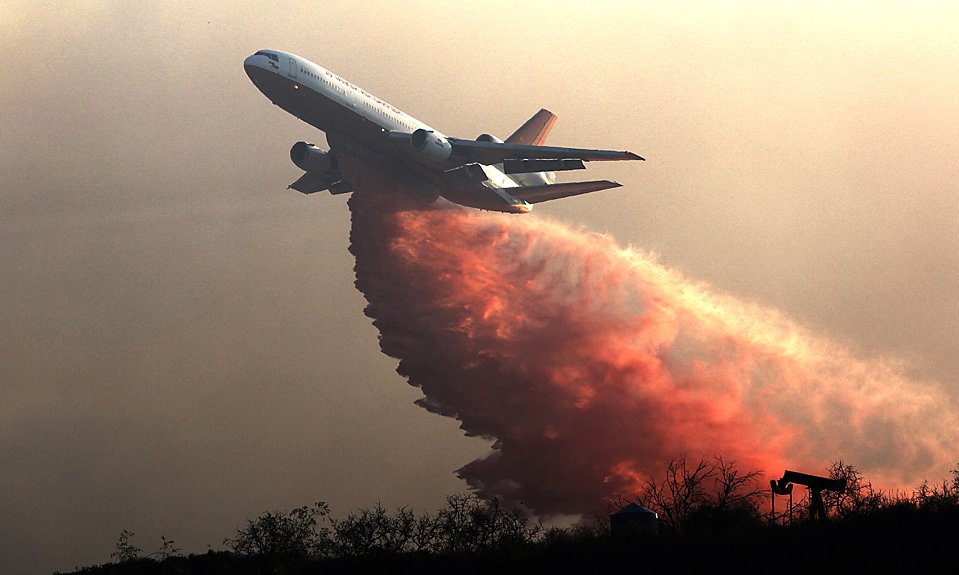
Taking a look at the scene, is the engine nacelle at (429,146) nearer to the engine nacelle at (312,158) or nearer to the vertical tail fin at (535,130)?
the engine nacelle at (312,158)

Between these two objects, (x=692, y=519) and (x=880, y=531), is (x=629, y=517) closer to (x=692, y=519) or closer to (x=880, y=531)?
(x=692, y=519)

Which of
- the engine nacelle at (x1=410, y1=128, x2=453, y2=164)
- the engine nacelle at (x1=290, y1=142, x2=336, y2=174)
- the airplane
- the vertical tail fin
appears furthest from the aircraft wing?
the vertical tail fin

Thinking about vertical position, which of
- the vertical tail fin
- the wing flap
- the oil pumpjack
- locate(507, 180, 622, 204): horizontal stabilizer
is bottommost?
the oil pumpjack

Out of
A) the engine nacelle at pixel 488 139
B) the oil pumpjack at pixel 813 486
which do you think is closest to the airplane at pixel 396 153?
the engine nacelle at pixel 488 139

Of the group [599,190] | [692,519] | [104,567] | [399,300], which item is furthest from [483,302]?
[104,567]

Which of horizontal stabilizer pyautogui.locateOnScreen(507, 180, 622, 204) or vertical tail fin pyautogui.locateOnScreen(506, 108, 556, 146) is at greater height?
vertical tail fin pyautogui.locateOnScreen(506, 108, 556, 146)

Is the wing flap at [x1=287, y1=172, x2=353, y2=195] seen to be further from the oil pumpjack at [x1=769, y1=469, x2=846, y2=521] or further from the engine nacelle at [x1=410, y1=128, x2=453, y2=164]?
the oil pumpjack at [x1=769, y1=469, x2=846, y2=521]
